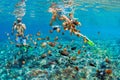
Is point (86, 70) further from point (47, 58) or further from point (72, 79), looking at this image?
point (47, 58)

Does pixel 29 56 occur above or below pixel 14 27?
below

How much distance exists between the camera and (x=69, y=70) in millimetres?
12953

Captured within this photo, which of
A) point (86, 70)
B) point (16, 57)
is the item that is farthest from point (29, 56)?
point (86, 70)

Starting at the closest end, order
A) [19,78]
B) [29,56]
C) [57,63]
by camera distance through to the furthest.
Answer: [19,78], [57,63], [29,56]

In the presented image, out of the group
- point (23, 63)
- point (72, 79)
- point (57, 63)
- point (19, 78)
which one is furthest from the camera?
point (23, 63)

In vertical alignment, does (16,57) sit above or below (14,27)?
below

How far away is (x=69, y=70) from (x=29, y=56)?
591 cm

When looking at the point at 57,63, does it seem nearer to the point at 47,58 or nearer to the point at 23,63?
the point at 47,58

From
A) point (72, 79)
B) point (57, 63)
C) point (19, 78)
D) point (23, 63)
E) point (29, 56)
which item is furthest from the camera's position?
point (29, 56)

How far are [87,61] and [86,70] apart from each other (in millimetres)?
2690

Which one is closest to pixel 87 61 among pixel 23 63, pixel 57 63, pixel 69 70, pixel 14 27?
pixel 57 63

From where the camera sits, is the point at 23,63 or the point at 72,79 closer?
the point at 72,79

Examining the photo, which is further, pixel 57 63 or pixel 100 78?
pixel 57 63

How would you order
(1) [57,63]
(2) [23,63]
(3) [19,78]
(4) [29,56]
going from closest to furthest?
1. (3) [19,78]
2. (1) [57,63]
3. (2) [23,63]
4. (4) [29,56]
